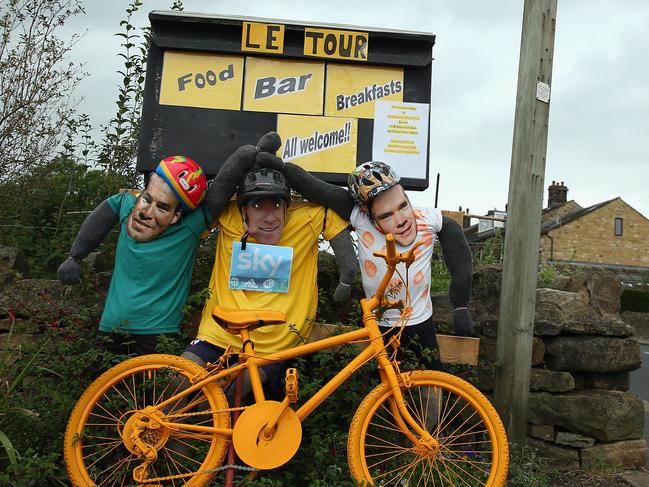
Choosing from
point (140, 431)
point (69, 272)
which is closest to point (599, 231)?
point (69, 272)

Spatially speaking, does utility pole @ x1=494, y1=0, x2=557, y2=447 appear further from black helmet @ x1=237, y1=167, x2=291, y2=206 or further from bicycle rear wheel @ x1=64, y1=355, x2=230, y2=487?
bicycle rear wheel @ x1=64, y1=355, x2=230, y2=487

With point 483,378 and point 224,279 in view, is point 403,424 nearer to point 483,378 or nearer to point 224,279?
point 224,279

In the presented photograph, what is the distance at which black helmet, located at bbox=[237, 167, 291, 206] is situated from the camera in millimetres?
3428

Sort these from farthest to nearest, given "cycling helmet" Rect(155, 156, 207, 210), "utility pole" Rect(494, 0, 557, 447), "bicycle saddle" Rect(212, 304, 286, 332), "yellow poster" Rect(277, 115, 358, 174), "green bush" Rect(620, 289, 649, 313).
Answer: "green bush" Rect(620, 289, 649, 313) → "yellow poster" Rect(277, 115, 358, 174) → "utility pole" Rect(494, 0, 557, 447) → "cycling helmet" Rect(155, 156, 207, 210) → "bicycle saddle" Rect(212, 304, 286, 332)

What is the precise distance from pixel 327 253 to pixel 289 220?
0.78 m

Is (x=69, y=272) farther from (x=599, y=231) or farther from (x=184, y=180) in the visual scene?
(x=599, y=231)

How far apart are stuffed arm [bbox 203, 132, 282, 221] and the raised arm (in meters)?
0.16

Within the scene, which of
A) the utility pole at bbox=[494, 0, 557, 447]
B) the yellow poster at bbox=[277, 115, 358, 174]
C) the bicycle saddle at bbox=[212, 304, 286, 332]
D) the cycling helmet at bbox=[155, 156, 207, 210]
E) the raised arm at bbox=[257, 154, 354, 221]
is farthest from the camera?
the yellow poster at bbox=[277, 115, 358, 174]

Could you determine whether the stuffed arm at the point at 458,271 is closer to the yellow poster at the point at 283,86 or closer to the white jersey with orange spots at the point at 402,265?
the white jersey with orange spots at the point at 402,265

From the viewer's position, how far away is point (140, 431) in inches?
112

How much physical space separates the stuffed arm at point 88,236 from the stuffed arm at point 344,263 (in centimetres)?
127

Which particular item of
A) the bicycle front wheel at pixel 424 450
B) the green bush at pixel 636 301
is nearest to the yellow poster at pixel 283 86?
the bicycle front wheel at pixel 424 450

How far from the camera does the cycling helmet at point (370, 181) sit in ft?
11.6

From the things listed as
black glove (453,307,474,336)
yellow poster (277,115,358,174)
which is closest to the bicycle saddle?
black glove (453,307,474,336)
